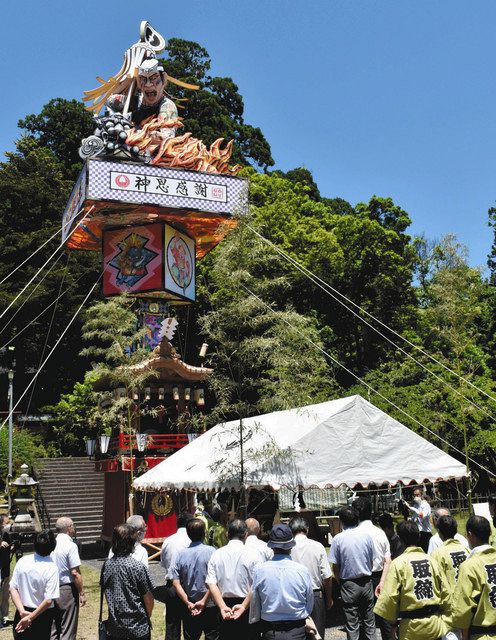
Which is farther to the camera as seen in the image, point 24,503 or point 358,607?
point 24,503

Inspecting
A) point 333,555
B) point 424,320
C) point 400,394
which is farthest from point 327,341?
point 333,555

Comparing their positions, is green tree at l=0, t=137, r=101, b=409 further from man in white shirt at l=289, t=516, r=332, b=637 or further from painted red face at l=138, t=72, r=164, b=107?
man in white shirt at l=289, t=516, r=332, b=637

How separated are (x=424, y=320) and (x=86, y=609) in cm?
2589

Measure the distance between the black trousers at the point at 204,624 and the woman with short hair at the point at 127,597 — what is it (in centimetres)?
119

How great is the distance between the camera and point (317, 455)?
412 inches

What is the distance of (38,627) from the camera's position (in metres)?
6.30

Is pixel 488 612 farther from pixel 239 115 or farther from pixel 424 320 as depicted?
pixel 239 115

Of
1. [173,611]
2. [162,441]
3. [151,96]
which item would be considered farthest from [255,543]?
[151,96]

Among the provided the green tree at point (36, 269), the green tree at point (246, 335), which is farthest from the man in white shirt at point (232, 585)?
the green tree at point (36, 269)

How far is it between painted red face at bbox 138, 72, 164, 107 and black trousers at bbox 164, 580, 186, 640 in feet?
75.7

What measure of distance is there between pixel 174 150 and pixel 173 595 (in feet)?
65.9

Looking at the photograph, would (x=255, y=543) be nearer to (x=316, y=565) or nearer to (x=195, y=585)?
(x=316, y=565)

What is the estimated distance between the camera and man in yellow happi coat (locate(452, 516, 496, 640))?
4680 millimetres

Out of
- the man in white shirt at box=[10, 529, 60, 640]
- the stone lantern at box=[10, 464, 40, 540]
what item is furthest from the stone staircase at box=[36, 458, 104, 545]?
the man in white shirt at box=[10, 529, 60, 640]
